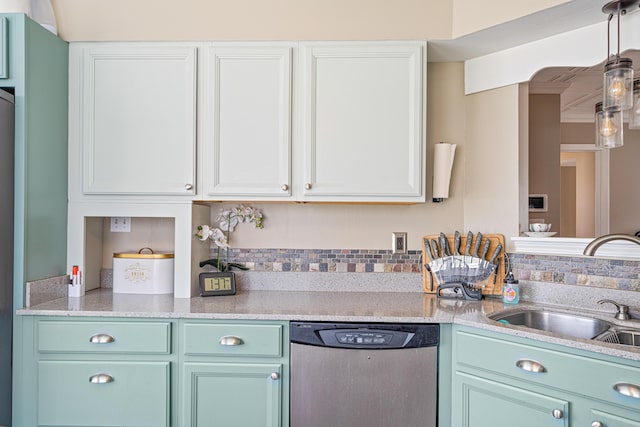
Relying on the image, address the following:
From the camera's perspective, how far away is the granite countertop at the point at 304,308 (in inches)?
68.0

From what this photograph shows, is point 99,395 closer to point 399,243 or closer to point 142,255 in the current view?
point 142,255

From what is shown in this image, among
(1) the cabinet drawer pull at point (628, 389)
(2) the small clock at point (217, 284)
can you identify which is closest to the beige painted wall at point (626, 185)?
(1) the cabinet drawer pull at point (628, 389)

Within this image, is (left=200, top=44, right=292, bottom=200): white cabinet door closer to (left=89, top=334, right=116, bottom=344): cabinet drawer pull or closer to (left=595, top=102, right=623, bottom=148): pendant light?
(left=89, top=334, right=116, bottom=344): cabinet drawer pull

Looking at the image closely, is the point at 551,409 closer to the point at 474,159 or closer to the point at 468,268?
the point at 468,268

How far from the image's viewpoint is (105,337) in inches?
69.5

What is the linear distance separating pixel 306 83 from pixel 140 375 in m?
1.53

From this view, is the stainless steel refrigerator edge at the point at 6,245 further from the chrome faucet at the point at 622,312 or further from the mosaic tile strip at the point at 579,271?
the chrome faucet at the point at 622,312

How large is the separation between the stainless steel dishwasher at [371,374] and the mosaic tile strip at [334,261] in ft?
2.04

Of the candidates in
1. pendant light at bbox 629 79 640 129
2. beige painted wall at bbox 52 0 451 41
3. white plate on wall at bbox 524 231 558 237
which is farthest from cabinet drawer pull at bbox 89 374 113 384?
pendant light at bbox 629 79 640 129

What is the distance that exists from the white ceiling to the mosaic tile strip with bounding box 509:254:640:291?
44.5 inches

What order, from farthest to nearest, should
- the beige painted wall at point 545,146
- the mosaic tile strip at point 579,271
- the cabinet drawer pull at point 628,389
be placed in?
the beige painted wall at point 545,146 < the mosaic tile strip at point 579,271 < the cabinet drawer pull at point 628,389

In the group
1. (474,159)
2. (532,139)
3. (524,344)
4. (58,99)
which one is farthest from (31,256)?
(532,139)

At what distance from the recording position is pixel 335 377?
1.73 m

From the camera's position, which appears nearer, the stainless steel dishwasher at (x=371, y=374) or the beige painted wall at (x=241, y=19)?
the stainless steel dishwasher at (x=371, y=374)
